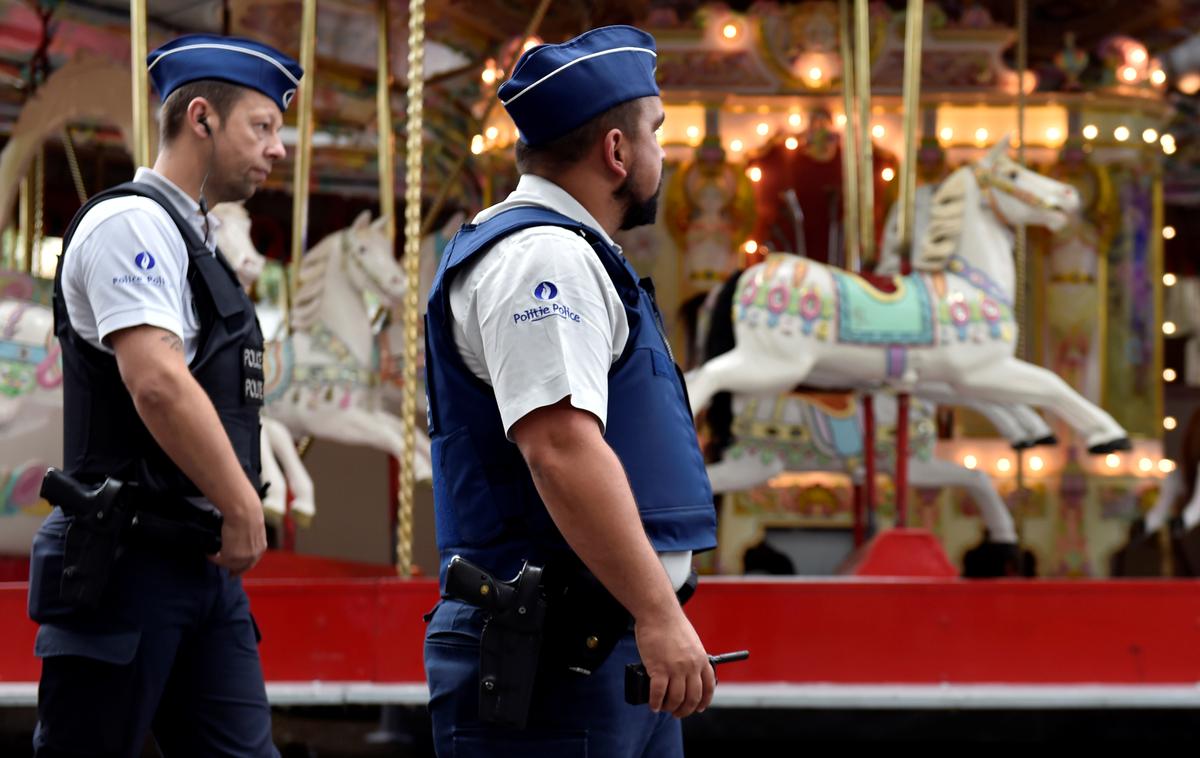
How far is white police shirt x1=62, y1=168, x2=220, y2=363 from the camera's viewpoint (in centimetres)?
259

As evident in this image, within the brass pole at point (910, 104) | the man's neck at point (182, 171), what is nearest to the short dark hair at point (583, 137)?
the man's neck at point (182, 171)

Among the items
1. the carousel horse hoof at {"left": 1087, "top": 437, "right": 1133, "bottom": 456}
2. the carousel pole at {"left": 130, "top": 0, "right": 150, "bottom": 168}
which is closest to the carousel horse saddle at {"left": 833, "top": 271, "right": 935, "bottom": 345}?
the carousel horse hoof at {"left": 1087, "top": 437, "right": 1133, "bottom": 456}

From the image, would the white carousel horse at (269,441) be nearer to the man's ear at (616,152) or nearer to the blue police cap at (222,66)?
the blue police cap at (222,66)

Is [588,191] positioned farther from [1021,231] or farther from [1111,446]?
[1021,231]

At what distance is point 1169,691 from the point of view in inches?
213

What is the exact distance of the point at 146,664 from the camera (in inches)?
104

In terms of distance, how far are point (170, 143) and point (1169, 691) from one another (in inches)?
A: 153

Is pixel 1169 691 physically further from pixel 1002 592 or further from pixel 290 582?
pixel 290 582

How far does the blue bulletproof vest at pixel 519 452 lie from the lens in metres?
2.11

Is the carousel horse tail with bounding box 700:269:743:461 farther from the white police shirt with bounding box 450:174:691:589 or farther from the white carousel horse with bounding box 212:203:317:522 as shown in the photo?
the white police shirt with bounding box 450:174:691:589

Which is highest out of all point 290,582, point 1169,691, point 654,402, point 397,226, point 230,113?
point 397,226

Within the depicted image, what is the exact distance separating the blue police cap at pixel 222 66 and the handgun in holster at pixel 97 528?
750mm

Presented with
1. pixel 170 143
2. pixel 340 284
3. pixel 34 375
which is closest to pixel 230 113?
pixel 170 143

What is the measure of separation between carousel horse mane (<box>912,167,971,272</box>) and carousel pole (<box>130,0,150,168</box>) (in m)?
3.44
